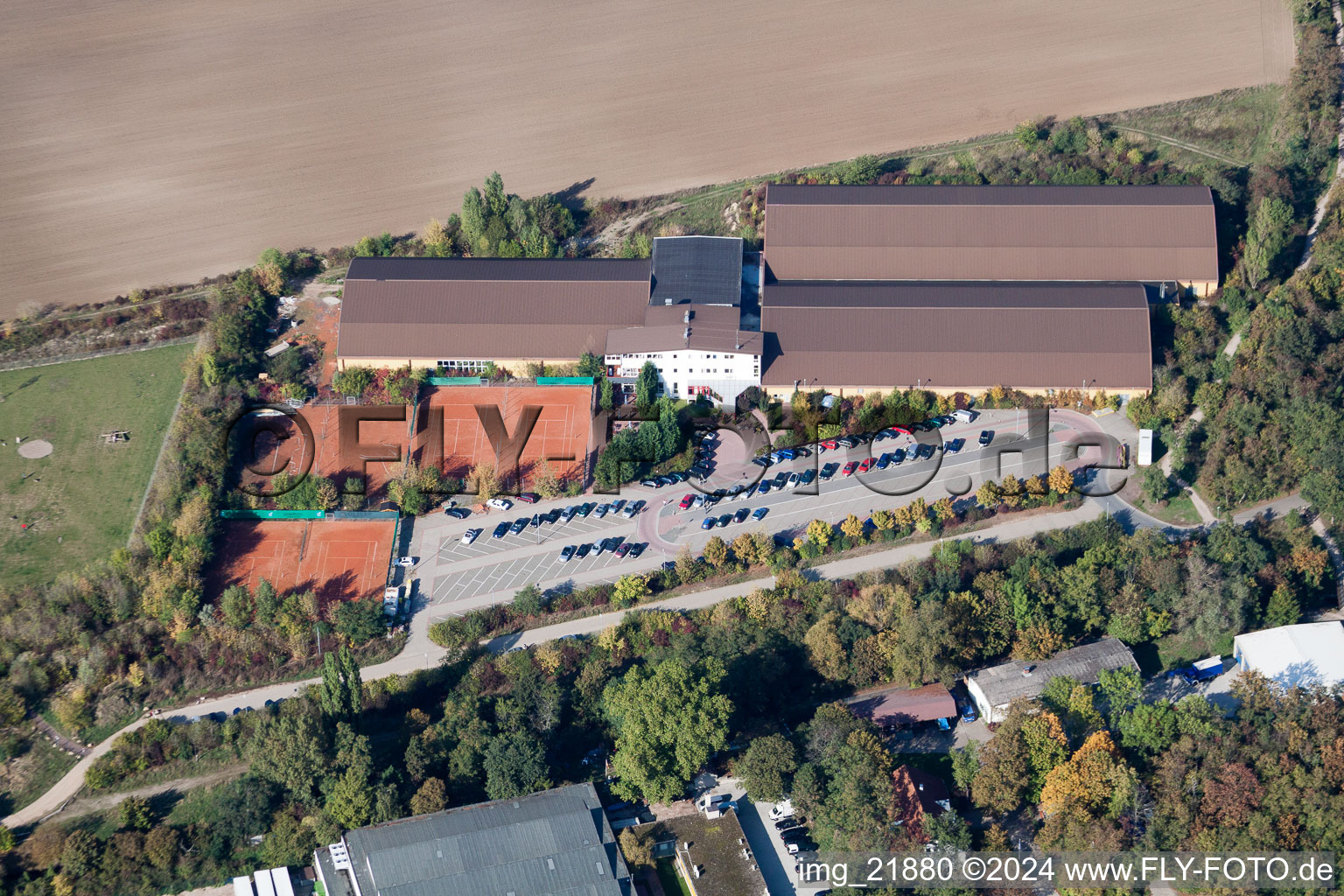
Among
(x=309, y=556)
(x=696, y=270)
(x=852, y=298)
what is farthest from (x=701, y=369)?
(x=309, y=556)

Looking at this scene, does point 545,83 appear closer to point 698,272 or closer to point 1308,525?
point 698,272

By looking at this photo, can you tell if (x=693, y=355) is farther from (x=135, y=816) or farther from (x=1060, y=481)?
(x=135, y=816)

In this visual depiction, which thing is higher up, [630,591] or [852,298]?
[852,298]

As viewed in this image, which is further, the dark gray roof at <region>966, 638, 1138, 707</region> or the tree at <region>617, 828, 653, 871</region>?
the dark gray roof at <region>966, 638, 1138, 707</region>

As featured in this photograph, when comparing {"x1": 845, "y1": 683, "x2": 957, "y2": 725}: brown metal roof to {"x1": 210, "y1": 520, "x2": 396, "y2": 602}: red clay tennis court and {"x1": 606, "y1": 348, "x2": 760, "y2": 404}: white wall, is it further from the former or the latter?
{"x1": 210, "y1": 520, "x2": 396, "y2": 602}: red clay tennis court

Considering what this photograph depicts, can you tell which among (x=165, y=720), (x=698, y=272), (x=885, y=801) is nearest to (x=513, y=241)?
(x=698, y=272)

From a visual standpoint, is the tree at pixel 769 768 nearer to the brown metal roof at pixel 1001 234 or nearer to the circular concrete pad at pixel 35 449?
the brown metal roof at pixel 1001 234

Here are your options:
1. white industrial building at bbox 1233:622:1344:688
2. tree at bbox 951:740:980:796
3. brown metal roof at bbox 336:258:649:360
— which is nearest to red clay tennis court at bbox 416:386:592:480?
brown metal roof at bbox 336:258:649:360
